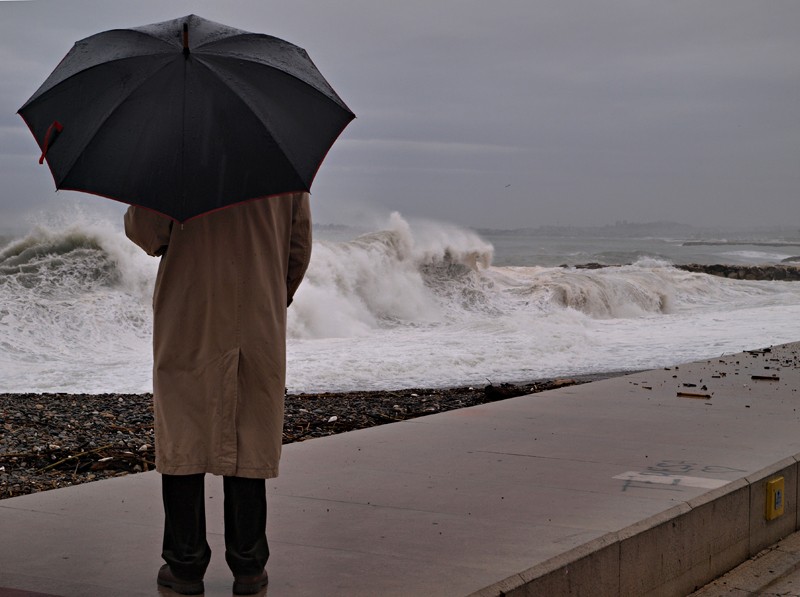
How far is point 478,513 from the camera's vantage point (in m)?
4.21

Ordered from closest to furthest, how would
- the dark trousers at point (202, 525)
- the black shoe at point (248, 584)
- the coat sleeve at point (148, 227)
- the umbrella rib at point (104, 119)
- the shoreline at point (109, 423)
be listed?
the umbrella rib at point (104, 119) → the coat sleeve at point (148, 227) → the dark trousers at point (202, 525) → the black shoe at point (248, 584) → the shoreline at point (109, 423)

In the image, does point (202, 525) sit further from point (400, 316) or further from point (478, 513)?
point (400, 316)

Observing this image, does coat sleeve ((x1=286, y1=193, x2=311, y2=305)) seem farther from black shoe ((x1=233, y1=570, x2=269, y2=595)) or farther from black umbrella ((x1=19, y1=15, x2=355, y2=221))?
black shoe ((x1=233, y1=570, x2=269, y2=595))

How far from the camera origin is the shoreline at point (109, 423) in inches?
233

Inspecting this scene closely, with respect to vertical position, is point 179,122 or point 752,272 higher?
point 179,122

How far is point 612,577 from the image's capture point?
3.68 meters

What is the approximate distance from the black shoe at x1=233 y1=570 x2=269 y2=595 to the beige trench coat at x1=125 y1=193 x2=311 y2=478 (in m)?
0.38

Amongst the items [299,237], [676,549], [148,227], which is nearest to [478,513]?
[676,549]

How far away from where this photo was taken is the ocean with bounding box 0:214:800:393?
42.2ft

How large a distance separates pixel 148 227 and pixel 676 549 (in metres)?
2.41

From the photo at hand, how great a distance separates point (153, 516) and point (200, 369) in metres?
1.45

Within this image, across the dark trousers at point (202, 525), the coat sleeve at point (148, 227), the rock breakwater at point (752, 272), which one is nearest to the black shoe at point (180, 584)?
the dark trousers at point (202, 525)

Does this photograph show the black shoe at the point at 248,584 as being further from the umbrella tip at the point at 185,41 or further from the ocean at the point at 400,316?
the ocean at the point at 400,316

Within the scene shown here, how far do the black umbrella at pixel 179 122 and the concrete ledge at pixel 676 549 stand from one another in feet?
4.68
